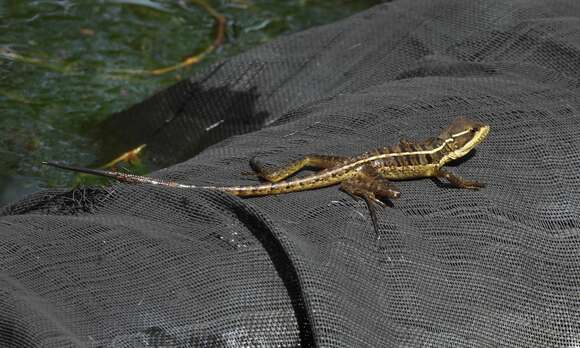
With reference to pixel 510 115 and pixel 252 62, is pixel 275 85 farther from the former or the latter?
pixel 510 115

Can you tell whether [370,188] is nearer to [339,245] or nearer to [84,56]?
[339,245]

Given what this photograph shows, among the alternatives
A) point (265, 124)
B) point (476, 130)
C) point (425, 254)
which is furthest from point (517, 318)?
point (265, 124)

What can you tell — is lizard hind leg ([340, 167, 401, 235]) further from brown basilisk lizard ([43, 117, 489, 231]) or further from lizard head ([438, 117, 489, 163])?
lizard head ([438, 117, 489, 163])

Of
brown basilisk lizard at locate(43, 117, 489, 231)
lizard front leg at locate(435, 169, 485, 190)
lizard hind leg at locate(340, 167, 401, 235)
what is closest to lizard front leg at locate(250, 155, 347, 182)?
brown basilisk lizard at locate(43, 117, 489, 231)

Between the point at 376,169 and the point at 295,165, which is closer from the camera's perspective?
the point at 295,165

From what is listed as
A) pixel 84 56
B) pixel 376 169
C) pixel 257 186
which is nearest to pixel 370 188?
pixel 376 169

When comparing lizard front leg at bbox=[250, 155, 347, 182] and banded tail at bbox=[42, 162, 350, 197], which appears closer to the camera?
banded tail at bbox=[42, 162, 350, 197]

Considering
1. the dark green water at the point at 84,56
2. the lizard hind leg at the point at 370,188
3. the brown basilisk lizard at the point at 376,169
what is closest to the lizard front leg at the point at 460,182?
the brown basilisk lizard at the point at 376,169
